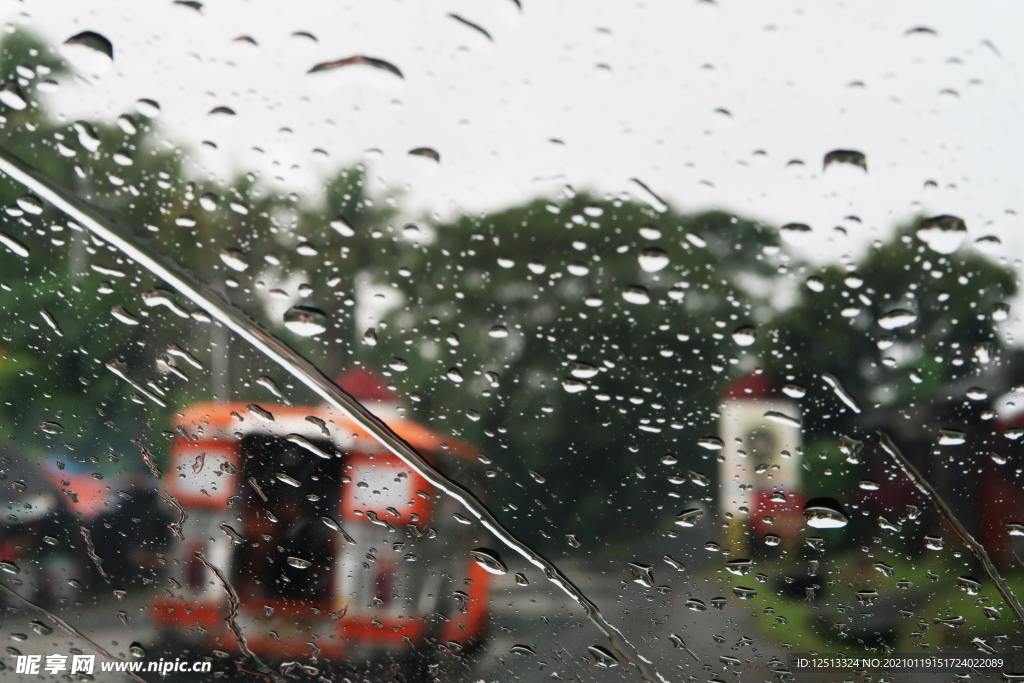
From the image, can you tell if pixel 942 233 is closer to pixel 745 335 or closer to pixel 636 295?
pixel 745 335

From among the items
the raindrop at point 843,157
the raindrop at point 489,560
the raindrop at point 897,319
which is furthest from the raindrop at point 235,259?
the raindrop at point 897,319

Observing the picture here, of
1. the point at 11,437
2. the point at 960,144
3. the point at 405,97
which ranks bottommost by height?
the point at 11,437

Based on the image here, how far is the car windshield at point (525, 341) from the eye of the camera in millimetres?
1379

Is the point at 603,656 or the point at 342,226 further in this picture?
the point at 603,656

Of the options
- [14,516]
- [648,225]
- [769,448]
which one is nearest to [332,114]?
[648,225]

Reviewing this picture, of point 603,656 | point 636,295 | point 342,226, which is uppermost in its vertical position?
point 342,226

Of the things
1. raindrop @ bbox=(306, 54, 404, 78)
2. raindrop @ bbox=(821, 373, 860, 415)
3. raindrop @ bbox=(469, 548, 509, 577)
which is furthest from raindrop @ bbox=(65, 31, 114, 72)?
raindrop @ bbox=(821, 373, 860, 415)

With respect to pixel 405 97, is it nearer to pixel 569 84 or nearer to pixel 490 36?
pixel 490 36

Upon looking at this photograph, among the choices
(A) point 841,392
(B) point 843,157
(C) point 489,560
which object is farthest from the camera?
(C) point 489,560

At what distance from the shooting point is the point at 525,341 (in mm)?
1498

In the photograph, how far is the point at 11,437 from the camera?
5.77ft

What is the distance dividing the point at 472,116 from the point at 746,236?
53 centimetres

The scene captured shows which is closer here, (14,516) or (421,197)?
(421,197)

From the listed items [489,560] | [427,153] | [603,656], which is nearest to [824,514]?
[603,656]
